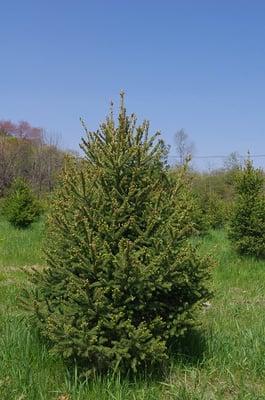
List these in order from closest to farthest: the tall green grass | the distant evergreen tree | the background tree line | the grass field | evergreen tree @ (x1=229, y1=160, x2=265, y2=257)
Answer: the grass field, the tall green grass, evergreen tree @ (x1=229, y1=160, x2=265, y2=257), the distant evergreen tree, the background tree line

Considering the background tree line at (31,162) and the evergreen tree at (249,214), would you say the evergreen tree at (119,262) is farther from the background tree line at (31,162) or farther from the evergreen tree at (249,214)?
the background tree line at (31,162)

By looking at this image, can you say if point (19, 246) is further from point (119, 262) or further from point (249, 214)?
point (119, 262)

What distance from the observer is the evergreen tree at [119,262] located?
3.35 m

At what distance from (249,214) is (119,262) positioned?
299 inches

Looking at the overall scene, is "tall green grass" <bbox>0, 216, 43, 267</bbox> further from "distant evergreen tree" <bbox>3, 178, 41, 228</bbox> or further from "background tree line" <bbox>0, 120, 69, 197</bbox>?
"background tree line" <bbox>0, 120, 69, 197</bbox>

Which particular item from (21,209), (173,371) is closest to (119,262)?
(173,371)

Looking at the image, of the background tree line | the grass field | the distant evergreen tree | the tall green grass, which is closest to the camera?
the grass field

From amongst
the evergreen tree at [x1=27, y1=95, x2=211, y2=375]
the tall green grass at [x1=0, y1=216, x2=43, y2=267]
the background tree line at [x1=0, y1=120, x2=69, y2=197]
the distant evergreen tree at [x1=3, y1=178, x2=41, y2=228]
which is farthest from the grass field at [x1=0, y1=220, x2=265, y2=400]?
the background tree line at [x1=0, y1=120, x2=69, y2=197]

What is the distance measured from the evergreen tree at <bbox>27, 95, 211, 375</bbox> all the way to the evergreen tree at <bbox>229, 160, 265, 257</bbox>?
662 centimetres

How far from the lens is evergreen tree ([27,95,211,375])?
3.35 metres

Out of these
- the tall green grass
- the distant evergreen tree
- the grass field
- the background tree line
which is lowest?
the grass field

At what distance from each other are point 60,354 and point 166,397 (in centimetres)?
80

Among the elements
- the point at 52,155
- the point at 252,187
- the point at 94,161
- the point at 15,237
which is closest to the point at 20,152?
the point at 52,155

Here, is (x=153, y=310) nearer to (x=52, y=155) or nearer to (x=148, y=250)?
(x=148, y=250)
